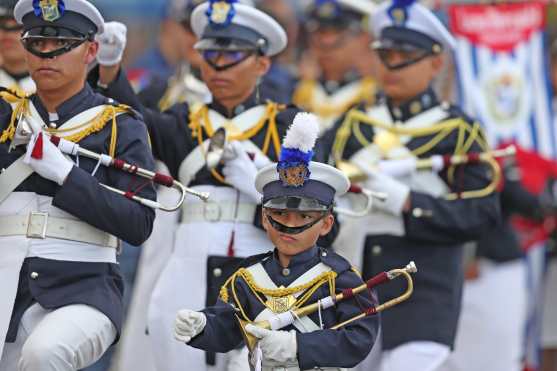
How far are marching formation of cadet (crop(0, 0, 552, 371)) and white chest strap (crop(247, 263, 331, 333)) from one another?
10 mm

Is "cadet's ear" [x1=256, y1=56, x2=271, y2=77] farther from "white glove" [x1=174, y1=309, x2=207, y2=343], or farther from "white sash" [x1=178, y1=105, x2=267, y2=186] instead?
"white glove" [x1=174, y1=309, x2=207, y2=343]

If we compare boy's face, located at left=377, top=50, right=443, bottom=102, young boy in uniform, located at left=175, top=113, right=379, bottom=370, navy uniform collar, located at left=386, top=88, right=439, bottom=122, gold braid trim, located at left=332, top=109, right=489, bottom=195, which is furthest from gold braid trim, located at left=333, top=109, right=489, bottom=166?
young boy in uniform, located at left=175, top=113, right=379, bottom=370

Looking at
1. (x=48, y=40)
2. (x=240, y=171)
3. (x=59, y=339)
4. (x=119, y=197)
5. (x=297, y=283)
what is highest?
(x=48, y=40)

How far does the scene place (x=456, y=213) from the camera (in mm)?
10070

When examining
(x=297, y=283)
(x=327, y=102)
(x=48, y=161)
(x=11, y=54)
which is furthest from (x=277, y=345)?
(x=327, y=102)

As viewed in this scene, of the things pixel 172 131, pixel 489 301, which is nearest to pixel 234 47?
pixel 172 131

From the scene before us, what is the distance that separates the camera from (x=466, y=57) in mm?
13359

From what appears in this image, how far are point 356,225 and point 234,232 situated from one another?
1.39 meters

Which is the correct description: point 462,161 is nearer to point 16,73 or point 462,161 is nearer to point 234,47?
point 234,47

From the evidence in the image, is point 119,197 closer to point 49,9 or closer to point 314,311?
point 49,9

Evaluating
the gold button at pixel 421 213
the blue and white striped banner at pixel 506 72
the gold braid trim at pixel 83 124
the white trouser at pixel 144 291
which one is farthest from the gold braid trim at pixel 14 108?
the blue and white striped banner at pixel 506 72

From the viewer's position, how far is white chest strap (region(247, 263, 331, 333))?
7.66 metres

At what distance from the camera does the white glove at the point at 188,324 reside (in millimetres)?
7438

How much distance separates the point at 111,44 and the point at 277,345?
2.40 metres
